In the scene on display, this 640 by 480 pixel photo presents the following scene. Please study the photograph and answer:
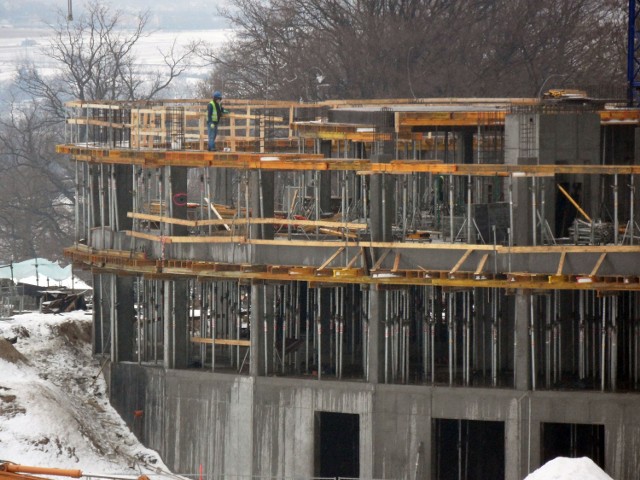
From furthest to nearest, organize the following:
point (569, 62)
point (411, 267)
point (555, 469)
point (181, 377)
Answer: point (569, 62) → point (181, 377) → point (411, 267) → point (555, 469)

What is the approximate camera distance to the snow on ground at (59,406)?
39000mm

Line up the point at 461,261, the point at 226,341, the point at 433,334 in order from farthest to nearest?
the point at 226,341 < the point at 433,334 < the point at 461,261

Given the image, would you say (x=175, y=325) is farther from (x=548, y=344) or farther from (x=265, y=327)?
(x=548, y=344)

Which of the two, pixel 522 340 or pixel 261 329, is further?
pixel 261 329

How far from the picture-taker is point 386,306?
39250 mm

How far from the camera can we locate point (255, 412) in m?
40.0

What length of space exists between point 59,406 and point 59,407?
96mm

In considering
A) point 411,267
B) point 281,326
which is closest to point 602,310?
point 411,267

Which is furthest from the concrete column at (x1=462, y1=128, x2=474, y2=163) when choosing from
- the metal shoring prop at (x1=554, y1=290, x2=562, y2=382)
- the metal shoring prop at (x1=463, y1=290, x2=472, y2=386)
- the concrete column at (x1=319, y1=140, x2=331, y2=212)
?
the metal shoring prop at (x1=463, y1=290, x2=472, y2=386)

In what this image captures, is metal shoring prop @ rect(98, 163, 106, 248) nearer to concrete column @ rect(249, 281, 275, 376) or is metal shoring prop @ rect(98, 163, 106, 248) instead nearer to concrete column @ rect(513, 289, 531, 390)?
concrete column @ rect(249, 281, 275, 376)

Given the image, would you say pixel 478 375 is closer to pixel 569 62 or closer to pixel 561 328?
pixel 561 328

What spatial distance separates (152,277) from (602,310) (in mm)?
10796

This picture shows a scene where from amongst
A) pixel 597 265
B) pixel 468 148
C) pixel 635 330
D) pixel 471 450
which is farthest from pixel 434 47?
pixel 597 265

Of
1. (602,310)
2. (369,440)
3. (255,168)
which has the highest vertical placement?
(255,168)
